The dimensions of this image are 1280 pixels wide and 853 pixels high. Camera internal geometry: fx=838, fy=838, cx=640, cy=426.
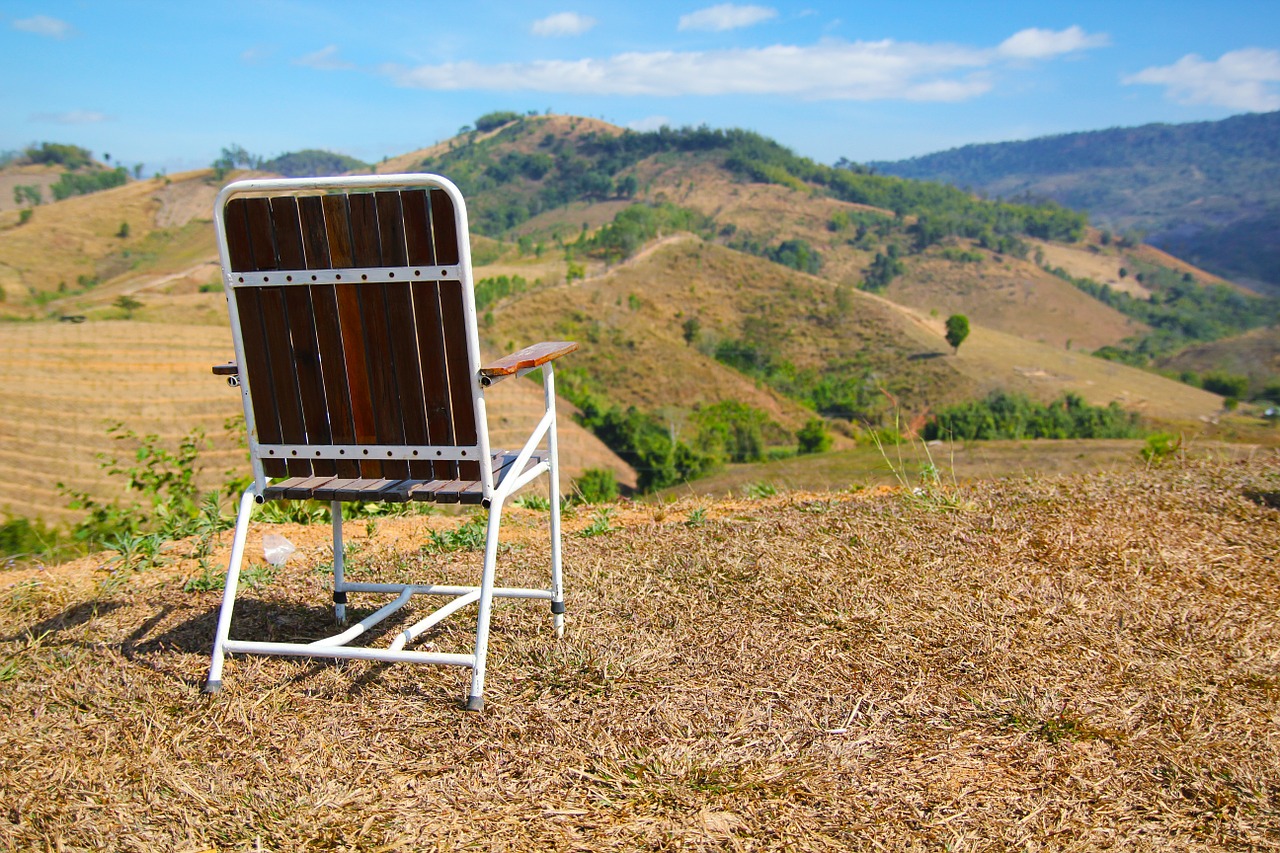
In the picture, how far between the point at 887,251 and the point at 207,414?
78.8 metres

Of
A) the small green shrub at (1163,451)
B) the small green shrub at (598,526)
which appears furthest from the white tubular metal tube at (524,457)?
the small green shrub at (1163,451)

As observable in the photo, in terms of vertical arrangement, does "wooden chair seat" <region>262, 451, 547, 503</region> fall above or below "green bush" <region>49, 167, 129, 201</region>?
below

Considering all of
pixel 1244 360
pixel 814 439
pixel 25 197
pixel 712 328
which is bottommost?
pixel 1244 360

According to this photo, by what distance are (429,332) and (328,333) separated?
295 millimetres

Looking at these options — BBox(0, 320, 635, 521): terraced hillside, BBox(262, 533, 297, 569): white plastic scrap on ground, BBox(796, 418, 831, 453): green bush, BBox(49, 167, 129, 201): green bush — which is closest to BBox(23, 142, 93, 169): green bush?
BBox(49, 167, 129, 201): green bush

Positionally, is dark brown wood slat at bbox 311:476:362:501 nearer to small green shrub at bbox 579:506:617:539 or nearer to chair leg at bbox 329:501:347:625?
chair leg at bbox 329:501:347:625

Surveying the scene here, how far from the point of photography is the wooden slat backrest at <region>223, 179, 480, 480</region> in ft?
7.00

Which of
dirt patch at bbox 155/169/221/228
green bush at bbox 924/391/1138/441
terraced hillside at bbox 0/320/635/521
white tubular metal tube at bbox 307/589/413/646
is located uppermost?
dirt patch at bbox 155/169/221/228

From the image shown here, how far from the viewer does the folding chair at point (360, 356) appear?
2.13 meters

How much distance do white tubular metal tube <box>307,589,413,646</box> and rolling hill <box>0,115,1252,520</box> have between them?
557cm

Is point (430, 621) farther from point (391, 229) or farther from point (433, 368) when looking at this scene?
point (391, 229)

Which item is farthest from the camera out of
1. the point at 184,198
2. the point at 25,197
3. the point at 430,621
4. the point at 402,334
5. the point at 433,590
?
the point at 25,197

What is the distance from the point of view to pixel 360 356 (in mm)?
2258

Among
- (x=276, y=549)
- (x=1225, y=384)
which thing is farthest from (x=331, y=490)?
(x=1225, y=384)
